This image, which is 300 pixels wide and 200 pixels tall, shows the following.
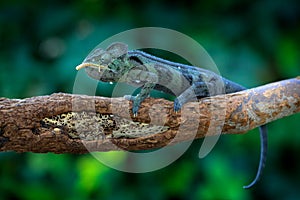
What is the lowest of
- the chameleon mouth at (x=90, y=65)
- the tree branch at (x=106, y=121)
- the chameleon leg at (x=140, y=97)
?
the tree branch at (x=106, y=121)

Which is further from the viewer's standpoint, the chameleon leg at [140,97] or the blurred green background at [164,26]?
the blurred green background at [164,26]

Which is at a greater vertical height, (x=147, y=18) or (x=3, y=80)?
(x=147, y=18)

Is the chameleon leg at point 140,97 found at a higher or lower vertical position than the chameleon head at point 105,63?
lower

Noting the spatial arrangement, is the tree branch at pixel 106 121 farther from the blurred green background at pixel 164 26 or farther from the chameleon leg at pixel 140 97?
the blurred green background at pixel 164 26

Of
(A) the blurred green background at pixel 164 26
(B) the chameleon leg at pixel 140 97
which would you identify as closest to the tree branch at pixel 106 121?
(B) the chameleon leg at pixel 140 97

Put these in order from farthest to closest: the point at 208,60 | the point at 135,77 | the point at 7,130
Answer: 1. the point at 208,60
2. the point at 135,77
3. the point at 7,130

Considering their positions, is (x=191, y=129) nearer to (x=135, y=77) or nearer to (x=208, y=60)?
(x=135, y=77)

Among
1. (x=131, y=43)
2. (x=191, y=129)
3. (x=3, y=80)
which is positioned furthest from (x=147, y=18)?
(x=191, y=129)
